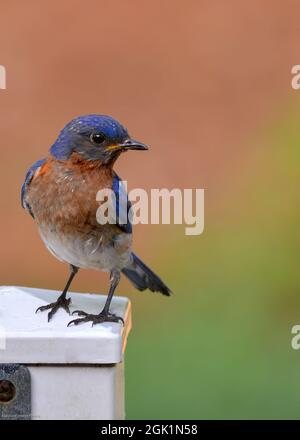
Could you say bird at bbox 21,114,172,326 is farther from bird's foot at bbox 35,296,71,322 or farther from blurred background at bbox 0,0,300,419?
blurred background at bbox 0,0,300,419

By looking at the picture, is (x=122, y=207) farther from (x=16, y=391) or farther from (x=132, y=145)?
(x=16, y=391)

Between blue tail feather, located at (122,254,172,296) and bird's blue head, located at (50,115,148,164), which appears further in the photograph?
blue tail feather, located at (122,254,172,296)

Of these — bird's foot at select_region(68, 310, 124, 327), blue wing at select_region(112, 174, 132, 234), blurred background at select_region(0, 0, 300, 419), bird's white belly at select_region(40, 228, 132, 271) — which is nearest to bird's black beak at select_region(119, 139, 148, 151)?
blue wing at select_region(112, 174, 132, 234)

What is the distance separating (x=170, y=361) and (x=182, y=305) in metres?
1.05

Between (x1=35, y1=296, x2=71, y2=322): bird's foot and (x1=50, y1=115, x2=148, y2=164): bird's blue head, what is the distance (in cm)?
57

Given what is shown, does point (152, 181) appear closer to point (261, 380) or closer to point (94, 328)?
point (261, 380)

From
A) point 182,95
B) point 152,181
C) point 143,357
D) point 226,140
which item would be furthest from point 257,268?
point 182,95

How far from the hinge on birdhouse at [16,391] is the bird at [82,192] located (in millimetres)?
868

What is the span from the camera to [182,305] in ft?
25.9

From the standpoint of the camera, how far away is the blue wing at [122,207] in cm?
392

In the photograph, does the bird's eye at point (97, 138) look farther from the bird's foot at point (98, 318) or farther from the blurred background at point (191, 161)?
the blurred background at point (191, 161)

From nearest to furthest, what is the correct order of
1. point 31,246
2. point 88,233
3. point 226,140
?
point 88,233 → point 31,246 → point 226,140

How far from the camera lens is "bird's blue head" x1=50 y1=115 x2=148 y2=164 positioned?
381 cm

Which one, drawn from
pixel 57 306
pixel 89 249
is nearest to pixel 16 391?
pixel 57 306
